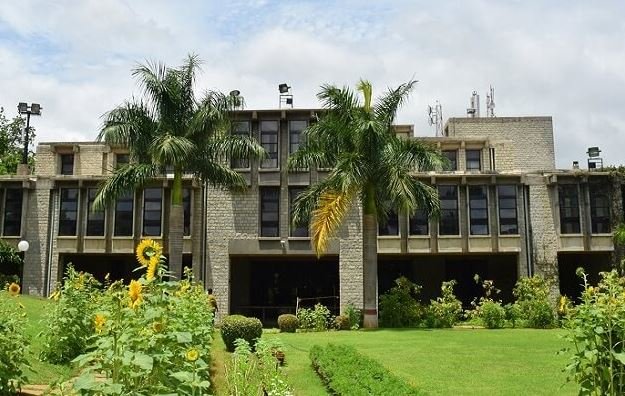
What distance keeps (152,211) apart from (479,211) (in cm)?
1499

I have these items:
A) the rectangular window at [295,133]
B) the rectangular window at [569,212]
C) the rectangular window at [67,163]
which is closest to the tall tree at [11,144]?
the rectangular window at [67,163]

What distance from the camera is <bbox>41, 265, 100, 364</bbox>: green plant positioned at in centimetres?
1063

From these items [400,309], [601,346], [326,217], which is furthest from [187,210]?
[601,346]

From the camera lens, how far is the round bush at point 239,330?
14586 millimetres

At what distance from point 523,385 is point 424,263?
21.0m

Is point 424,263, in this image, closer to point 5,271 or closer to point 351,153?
point 351,153

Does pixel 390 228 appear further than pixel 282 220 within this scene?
Yes

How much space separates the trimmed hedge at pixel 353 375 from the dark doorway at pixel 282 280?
18.3 meters

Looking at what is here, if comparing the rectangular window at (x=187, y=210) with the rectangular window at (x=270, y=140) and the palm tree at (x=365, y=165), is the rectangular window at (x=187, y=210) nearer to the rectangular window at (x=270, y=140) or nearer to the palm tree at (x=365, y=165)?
the rectangular window at (x=270, y=140)

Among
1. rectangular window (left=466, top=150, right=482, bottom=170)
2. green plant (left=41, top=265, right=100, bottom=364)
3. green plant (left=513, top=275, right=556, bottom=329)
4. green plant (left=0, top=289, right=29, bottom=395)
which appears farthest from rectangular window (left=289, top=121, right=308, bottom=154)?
green plant (left=0, top=289, right=29, bottom=395)

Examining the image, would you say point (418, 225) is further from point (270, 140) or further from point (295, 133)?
point (270, 140)

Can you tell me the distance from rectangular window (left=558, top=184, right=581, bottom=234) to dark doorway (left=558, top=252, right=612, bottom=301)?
5.65 ft

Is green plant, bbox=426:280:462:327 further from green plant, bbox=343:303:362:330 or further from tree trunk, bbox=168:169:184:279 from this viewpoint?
tree trunk, bbox=168:169:184:279

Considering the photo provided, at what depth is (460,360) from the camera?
14.1 metres
